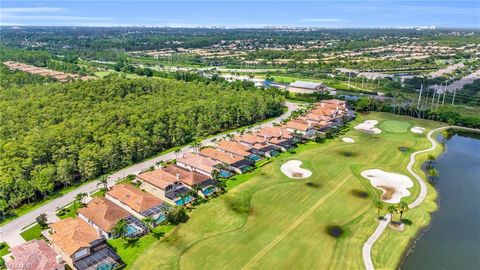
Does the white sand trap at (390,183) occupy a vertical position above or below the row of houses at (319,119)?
below

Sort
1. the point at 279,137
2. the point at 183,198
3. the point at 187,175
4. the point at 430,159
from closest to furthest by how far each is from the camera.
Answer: the point at 183,198 → the point at 187,175 → the point at 430,159 → the point at 279,137

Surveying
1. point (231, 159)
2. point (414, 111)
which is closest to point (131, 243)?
point (231, 159)

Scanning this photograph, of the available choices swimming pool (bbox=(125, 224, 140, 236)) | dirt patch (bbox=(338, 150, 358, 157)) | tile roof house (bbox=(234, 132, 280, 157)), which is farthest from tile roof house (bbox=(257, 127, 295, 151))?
swimming pool (bbox=(125, 224, 140, 236))

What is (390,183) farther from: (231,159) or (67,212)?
(67,212)

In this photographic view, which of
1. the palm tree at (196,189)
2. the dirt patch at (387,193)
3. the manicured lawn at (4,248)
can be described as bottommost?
the manicured lawn at (4,248)

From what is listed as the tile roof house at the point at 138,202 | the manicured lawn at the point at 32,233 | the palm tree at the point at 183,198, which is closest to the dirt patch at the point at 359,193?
the palm tree at the point at 183,198

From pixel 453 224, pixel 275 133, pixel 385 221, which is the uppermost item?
pixel 275 133

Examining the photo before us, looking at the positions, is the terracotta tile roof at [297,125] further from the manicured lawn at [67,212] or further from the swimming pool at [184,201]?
the manicured lawn at [67,212]
